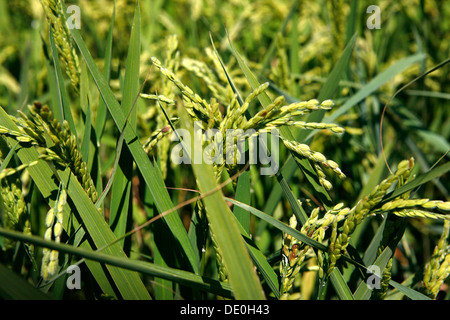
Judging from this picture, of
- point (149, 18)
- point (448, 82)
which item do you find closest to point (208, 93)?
point (149, 18)

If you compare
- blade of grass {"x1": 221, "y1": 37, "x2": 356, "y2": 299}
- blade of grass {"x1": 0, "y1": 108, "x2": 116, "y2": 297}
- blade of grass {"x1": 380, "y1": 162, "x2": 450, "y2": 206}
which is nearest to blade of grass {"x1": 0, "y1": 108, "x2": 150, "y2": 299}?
blade of grass {"x1": 0, "y1": 108, "x2": 116, "y2": 297}

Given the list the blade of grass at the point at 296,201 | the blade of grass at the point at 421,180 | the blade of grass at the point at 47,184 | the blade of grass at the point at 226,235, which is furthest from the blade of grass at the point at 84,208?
the blade of grass at the point at 421,180

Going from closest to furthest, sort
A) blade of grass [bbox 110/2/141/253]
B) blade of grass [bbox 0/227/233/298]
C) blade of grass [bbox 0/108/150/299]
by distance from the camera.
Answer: blade of grass [bbox 0/227/233/298], blade of grass [bbox 0/108/150/299], blade of grass [bbox 110/2/141/253]

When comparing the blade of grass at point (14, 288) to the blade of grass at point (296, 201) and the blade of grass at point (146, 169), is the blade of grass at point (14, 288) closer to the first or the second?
the blade of grass at point (146, 169)

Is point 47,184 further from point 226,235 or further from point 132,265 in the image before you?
point 226,235

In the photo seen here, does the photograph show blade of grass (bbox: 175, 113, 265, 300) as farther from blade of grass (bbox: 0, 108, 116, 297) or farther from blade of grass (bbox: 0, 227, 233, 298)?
blade of grass (bbox: 0, 108, 116, 297)

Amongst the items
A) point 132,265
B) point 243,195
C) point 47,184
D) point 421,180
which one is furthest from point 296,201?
point 47,184

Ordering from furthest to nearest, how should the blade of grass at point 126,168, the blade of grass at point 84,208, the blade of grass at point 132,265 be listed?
1. the blade of grass at point 126,168
2. the blade of grass at point 84,208
3. the blade of grass at point 132,265

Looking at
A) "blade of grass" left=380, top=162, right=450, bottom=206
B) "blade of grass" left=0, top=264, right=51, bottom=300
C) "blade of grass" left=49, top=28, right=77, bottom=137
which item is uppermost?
"blade of grass" left=49, top=28, right=77, bottom=137

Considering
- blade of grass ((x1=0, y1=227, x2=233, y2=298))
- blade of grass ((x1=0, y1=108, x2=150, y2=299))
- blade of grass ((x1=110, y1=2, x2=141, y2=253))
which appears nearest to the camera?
blade of grass ((x1=0, y1=227, x2=233, y2=298))

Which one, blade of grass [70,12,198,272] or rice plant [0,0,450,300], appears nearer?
A: rice plant [0,0,450,300]

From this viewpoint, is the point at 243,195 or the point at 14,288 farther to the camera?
the point at 243,195

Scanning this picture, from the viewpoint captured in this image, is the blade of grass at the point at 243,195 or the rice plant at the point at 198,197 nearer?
the rice plant at the point at 198,197

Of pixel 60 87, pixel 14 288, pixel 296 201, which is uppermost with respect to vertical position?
pixel 60 87
